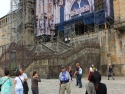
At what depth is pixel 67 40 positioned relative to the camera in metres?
35.9

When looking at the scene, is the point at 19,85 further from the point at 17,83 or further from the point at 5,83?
the point at 5,83

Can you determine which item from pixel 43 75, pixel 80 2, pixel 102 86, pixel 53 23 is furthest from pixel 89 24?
pixel 102 86

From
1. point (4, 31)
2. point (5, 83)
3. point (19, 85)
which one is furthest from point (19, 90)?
point (4, 31)

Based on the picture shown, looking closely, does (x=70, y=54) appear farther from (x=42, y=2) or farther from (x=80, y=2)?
(x=42, y=2)

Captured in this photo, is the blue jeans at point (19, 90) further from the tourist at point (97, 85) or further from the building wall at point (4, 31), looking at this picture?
the building wall at point (4, 31)

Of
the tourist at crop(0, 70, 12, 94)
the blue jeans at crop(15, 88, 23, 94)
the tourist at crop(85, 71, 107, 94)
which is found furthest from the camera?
the blue jeans at crop(15, 88, 23, 94)

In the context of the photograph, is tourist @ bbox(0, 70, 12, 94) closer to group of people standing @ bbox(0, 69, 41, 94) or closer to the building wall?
group of people standing @ bbox(0, 69, 41, 94)

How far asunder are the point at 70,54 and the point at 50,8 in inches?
681

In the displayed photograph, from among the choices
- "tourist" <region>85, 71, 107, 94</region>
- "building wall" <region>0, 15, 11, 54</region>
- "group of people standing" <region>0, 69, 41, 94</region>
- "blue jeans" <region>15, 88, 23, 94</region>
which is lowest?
"blue jeans" <region>15, 88, 23, 94</region>

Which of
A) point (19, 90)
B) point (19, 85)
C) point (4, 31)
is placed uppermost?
point (4, 31)

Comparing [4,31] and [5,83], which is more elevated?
[4,31]

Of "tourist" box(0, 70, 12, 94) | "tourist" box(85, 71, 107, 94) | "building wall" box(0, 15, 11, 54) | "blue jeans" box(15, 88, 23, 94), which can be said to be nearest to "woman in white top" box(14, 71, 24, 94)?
"blue jeans" box(15, 88, 23, 94)

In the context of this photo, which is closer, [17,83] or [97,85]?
[97,85]

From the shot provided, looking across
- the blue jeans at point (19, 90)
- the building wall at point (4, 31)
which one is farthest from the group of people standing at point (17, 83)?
the building wall at point (4, 31)
